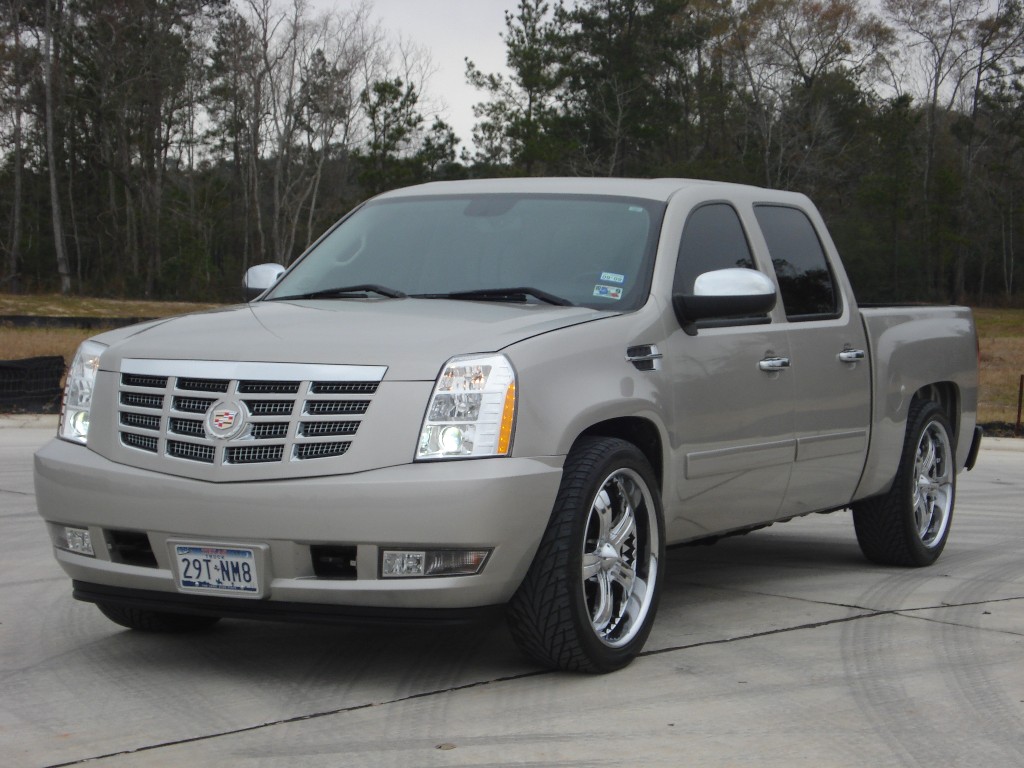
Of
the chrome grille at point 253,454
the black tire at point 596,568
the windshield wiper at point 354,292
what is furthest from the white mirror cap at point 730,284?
the chrome grille at point 253,454

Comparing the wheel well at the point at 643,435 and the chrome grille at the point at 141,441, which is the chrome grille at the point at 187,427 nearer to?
the chrome grille at the point at 141,441

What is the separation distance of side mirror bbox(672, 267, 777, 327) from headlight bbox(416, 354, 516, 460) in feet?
3.98

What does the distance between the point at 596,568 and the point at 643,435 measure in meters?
0.67

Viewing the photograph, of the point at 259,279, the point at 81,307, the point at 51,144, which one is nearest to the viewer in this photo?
the point at 259,279

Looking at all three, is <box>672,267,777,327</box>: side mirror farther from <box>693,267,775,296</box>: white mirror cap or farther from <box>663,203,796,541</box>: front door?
<box>663,203,796,541</box>: front door

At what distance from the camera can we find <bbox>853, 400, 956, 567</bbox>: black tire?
7.71 meters

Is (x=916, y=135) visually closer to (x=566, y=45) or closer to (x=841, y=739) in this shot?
(x=566, y=45)

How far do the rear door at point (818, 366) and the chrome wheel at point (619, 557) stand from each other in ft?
4.42

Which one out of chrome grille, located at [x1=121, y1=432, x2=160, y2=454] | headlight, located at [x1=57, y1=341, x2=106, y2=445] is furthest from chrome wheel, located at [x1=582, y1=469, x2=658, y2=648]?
headlight, located at [x1=57, y1=341, x2=106, y2=445]

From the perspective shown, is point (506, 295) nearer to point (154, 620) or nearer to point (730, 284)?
point (730, 284)

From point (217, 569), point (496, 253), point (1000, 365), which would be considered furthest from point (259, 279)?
point (1000, 365)

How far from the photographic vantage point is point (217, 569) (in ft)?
15.8

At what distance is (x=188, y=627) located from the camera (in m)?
5.94

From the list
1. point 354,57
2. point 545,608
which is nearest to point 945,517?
point 545,608
